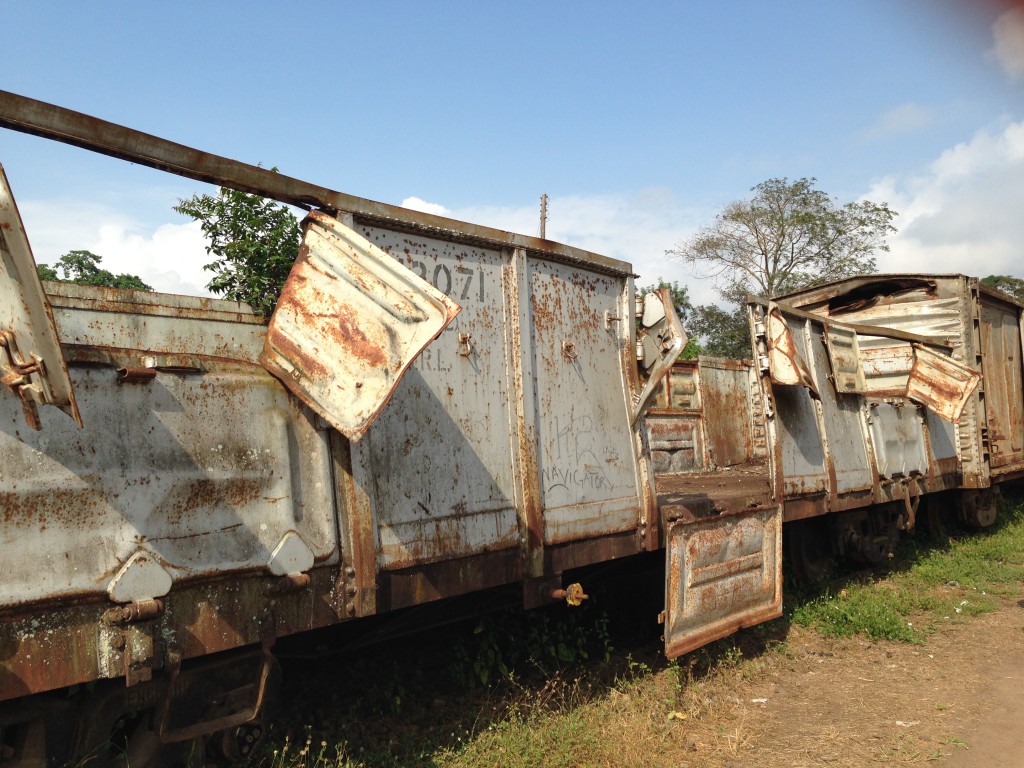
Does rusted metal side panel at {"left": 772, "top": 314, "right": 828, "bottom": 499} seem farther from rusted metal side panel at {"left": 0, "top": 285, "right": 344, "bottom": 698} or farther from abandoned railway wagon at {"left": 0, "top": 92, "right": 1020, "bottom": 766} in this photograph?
rusted metal side panel at {"left": 0, "top": 285, "right": 344, "bottom": 698}

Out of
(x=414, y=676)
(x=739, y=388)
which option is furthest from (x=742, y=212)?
(x=414, y=676)

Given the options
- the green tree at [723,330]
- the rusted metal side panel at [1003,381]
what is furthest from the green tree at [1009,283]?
the rusted metal side panel at [1003,381]

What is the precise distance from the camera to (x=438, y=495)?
3.51 m

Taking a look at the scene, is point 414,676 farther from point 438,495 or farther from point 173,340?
point 173,340

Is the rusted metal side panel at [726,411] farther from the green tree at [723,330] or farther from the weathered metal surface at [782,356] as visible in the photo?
the green tree at [723,330]

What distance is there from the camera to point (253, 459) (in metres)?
2.85

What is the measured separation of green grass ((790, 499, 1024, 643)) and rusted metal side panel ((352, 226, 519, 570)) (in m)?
3.70

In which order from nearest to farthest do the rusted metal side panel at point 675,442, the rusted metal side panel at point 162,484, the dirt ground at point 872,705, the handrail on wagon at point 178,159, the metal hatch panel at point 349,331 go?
the rusted metal side panel at point 162,484 < the handrail on wagon at point 178,159 < the metal hatch panel at point 349,331 < the dirt ground at point 872,705 < the rusted metal side panel at point 675,442

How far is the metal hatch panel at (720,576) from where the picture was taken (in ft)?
15.1

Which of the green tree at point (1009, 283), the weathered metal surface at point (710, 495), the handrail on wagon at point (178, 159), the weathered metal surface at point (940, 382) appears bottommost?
the weathered metal surface at point (710, 495)

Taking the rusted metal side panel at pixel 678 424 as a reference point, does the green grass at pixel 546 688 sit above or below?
below

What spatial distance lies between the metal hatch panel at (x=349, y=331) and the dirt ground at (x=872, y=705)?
2578 millimetres

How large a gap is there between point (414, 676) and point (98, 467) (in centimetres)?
275

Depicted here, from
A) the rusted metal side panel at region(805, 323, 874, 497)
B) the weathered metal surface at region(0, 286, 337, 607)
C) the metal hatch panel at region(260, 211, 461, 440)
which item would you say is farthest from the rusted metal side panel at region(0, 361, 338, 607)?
the rusted metal side panel at region(805, 323, 874, 497)
